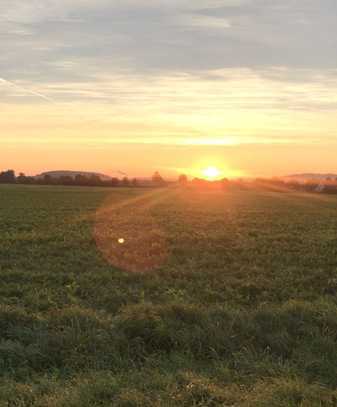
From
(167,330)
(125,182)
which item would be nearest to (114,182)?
(125,182)

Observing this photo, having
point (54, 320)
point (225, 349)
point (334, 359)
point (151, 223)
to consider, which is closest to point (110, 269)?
point (54, 320)

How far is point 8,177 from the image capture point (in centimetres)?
10512

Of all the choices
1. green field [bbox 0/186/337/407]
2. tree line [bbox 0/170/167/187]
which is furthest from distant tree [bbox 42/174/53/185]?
green field [bbox 0/186/337/407]

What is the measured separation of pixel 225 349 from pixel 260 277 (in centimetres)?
459

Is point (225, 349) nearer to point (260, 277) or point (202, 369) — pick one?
point (202, 369)

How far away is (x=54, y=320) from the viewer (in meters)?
7.33

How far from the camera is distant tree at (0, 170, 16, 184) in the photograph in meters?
102

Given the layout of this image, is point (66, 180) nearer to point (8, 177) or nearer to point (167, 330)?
point (8, 177)

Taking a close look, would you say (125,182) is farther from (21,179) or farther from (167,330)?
(167,330)

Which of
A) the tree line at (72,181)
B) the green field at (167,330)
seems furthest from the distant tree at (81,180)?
the green field at (167,330)

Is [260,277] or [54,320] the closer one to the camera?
[54,320]

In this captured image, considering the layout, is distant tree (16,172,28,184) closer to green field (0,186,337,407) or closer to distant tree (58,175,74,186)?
distant tree (58,175,74,186)

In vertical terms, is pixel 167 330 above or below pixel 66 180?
below

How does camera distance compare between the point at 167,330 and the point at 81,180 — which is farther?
the point at 81,180
